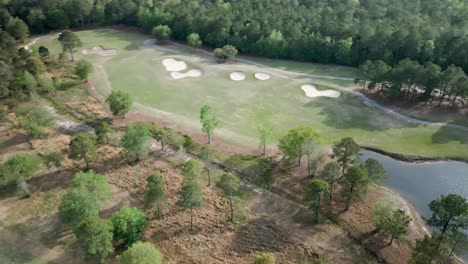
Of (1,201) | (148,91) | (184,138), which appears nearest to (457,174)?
(184,138)

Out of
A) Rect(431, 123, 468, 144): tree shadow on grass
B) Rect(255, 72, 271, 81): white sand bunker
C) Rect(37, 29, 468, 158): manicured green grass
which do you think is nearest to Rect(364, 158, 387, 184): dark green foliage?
Rect(37, 29, 468, 158): manicured green grass

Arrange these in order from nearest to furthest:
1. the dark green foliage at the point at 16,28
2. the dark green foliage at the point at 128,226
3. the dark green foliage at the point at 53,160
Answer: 1. the dark green foliage at the point at 128,226
2. the dark green foliage at the point at 53,160
3. the dark green foliage at the point at 16,28

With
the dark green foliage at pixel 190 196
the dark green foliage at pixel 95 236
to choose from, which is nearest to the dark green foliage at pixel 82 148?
the dark green foliage at pixel 95 236

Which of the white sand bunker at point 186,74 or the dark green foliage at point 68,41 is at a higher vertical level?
the dark green foliage at point 68,41

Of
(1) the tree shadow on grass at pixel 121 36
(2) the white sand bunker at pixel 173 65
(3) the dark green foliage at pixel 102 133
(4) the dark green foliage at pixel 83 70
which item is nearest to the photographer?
(3) the dark green foliage at pixel 102 133

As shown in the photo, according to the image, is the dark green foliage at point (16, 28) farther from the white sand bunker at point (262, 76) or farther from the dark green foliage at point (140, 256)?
the dark green foliage at point (140, 256)

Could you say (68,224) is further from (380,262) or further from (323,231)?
(380,262)

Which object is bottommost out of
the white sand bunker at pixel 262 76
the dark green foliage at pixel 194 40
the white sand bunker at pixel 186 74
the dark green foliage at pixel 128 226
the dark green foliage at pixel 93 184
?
the dark green foliage at pixel 128 226

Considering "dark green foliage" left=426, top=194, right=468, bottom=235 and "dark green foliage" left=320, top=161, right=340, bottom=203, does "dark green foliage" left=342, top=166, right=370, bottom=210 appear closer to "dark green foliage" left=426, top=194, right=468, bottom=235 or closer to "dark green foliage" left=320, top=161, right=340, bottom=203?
"dark green foliage" left=320, top=161, right=340, bottom=203
